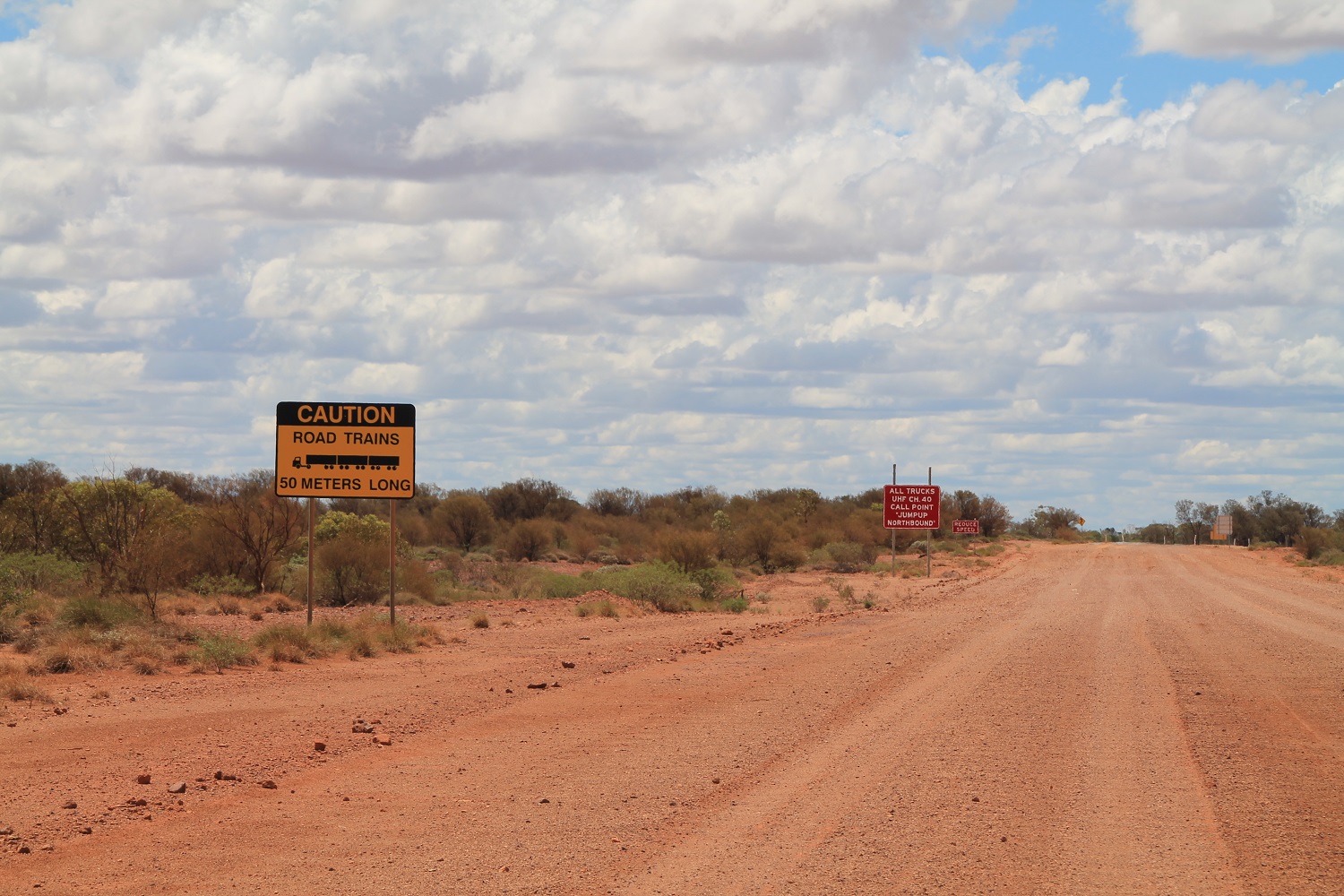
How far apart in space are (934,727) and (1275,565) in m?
51.8

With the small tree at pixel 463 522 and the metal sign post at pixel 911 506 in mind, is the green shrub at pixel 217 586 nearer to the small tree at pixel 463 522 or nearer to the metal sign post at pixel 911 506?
the metal sign post at pixel 911 506

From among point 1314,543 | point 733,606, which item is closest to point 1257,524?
point 1314,543

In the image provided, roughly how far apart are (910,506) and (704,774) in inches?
1418

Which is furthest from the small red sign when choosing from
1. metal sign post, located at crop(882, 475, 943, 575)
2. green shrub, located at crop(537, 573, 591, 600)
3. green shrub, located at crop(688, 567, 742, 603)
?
green shrub, located at crop(537, 573, 591, 600)

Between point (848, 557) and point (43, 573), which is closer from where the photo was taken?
point (43, 573)

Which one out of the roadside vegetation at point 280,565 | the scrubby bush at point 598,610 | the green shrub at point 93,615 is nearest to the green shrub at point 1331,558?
the roadside vegetation at point 280,565

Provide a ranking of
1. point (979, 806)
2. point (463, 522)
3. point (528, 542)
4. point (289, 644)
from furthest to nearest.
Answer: point (463, 522) → point (528, 542) → point (289, 644) → point (979, 806)

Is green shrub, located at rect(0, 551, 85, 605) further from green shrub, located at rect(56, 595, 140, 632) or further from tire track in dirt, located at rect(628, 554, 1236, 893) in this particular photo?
tire track in dirt, located at rect(628, 554, 1236, 893)

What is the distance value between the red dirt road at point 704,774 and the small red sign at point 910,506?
24.3 meters

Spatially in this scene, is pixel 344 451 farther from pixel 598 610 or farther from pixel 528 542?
pixel 528 542

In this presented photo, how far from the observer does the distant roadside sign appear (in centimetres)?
2356

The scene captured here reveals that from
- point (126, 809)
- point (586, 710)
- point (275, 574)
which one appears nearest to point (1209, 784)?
point (586, 710)

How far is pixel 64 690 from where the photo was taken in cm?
1585

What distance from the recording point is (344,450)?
23.7 m
